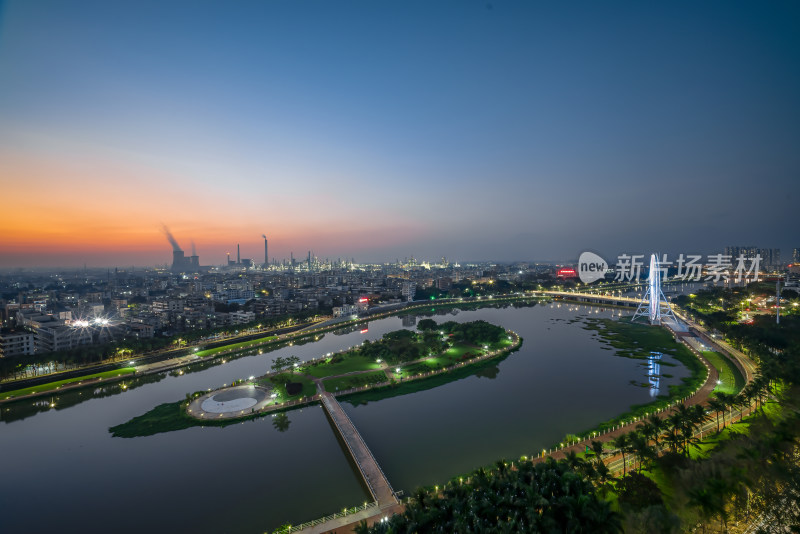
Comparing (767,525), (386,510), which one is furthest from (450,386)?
(767,525)

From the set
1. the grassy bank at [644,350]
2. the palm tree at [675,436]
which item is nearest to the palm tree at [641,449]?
the palm tree at [675,436]

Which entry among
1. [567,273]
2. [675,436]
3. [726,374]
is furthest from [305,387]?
[567,273]

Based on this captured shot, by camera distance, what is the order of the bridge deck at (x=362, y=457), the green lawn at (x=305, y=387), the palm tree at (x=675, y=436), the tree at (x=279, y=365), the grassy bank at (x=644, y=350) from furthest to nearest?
1. the tree at (x=279, y=365)
2. the green lawn at (x=305, y=387)
3. the grassy bank at (x=644, y=350)
4. the palm tree at (x=675, y=436)
5. the bridge deck at (x=362, y=457)

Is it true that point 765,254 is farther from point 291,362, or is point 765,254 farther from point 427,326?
point 291,362

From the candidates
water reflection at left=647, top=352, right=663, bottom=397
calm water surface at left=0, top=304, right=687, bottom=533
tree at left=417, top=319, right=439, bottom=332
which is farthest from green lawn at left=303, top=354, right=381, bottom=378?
water reflection at left=647, top=352, right=663, bottom=397

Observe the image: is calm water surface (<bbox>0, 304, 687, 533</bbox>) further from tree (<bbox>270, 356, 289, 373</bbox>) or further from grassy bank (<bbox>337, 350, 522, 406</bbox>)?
tree (<bbox>270, 356, 289, 373</bbox>)

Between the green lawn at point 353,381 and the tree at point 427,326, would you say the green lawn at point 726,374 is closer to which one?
the green lawn at point 353,381
